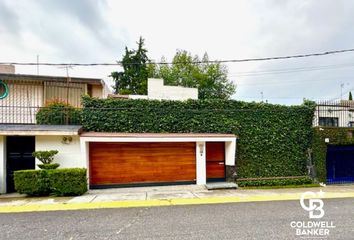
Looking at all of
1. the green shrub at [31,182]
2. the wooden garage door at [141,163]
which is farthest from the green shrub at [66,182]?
the wooden garage door at [141,163]

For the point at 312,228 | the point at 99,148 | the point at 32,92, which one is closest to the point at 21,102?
the point at 32,92

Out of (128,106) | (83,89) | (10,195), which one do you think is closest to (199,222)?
(128,106)

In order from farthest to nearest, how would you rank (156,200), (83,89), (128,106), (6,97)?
(83,89) → (6,97) → (128,106) → (156,200)

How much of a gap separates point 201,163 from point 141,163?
306 cm

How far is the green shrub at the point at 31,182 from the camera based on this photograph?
388 inches

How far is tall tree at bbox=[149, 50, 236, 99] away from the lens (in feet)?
123

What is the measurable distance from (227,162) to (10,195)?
402 inches

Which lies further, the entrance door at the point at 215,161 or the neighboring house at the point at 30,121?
the entrance door at the point at 215,161

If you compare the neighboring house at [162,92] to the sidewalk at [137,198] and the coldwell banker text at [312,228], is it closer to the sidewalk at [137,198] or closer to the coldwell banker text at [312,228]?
the sidewalk at [137,198]

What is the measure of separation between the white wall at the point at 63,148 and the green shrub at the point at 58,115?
1.23 m

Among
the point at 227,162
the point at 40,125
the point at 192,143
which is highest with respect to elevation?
the point at 40,125

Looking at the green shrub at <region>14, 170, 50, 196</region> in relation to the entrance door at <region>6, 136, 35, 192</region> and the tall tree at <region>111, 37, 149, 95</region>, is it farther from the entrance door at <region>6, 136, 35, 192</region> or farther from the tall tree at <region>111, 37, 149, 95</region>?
the tall tree at <region>111, 37, 149, 95</region>

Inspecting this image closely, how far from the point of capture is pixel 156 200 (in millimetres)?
9195

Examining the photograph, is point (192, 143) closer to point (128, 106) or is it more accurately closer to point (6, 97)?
point (128, 106)
